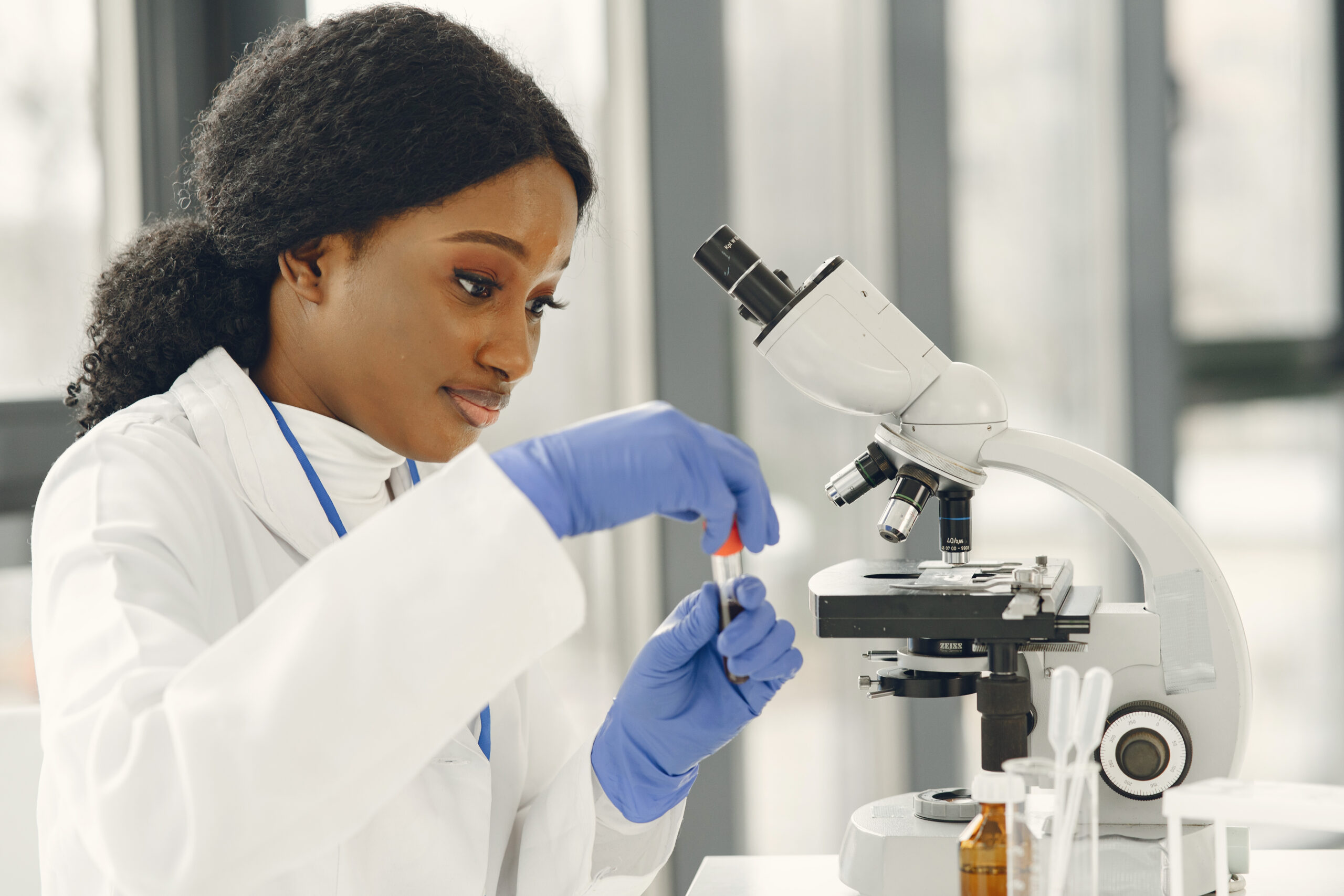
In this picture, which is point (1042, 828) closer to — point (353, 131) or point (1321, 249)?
point (353, 131)

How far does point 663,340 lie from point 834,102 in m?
0.58

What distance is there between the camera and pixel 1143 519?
108 centimetres

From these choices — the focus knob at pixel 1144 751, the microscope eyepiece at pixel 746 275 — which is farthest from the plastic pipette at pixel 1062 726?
the microscope eyepiece at pixel 746 275

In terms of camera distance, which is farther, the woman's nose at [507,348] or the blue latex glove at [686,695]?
the woman's nose at [507,348]

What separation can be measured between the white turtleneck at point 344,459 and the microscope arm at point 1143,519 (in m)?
0.63

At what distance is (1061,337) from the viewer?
2152 mm

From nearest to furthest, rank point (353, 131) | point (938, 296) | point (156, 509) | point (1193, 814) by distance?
point (1193, 814) → point (156, 509) → point (353, 131) → point (938, 296)

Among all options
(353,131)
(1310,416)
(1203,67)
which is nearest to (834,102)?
(1203,67)

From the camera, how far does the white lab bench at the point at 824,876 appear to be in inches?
45.6

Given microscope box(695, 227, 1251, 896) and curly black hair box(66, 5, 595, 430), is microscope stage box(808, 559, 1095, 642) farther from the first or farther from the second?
curly black hair box(66, 5, 595, 430)

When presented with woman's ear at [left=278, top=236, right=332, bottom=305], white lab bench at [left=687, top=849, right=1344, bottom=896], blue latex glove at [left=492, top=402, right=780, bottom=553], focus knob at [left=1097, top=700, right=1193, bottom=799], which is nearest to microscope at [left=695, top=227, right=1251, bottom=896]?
focus knob at [left=1097, top=700, right=1193, bottom=799]

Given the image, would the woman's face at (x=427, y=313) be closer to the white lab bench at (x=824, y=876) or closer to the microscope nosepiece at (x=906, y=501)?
the microscope nosepiece at (x=906, y=501)

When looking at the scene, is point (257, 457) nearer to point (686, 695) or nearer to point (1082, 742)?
point (686, 695)

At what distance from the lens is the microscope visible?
1018 millimetres
